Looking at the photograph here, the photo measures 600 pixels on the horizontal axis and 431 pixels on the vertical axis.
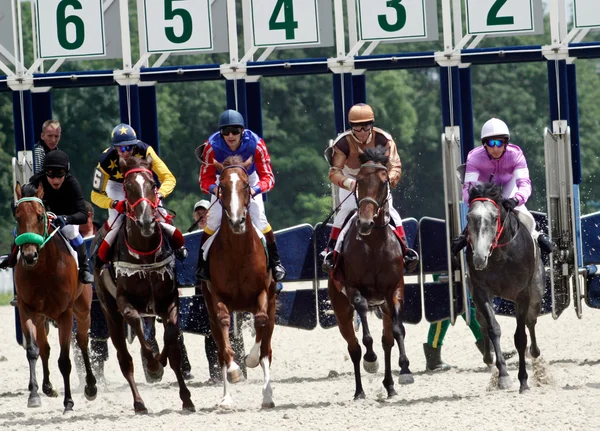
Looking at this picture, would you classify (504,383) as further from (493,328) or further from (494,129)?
(494,129)

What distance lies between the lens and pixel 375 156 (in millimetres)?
10711

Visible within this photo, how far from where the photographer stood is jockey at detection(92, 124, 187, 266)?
36.4 feet

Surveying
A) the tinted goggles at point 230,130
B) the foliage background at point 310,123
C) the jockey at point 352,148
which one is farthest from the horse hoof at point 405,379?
the foliage background at point 310,123

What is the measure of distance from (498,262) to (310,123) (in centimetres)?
3319

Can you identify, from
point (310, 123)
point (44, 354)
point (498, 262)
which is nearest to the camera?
point (498, 262)

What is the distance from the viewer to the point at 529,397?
395 inches

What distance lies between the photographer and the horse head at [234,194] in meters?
10.1

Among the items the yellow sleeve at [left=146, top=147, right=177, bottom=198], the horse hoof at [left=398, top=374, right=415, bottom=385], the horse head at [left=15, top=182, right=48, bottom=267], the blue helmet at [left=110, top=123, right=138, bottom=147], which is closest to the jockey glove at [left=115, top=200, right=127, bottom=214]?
the yellow sleeve at [left=146, top=147, right=177, bottom=198]

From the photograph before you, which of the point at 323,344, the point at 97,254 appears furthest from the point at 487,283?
the point at 323,344

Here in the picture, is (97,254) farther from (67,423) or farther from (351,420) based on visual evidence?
(351,420)

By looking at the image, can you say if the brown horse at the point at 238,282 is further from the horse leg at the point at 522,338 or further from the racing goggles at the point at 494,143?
the racing goggles at the point at 494,143

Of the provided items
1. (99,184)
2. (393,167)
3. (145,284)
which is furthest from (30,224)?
(393,167)

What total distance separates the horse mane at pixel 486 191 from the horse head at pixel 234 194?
70.2 inches

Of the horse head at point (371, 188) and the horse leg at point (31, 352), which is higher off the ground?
the horse head at point (371, 188)
